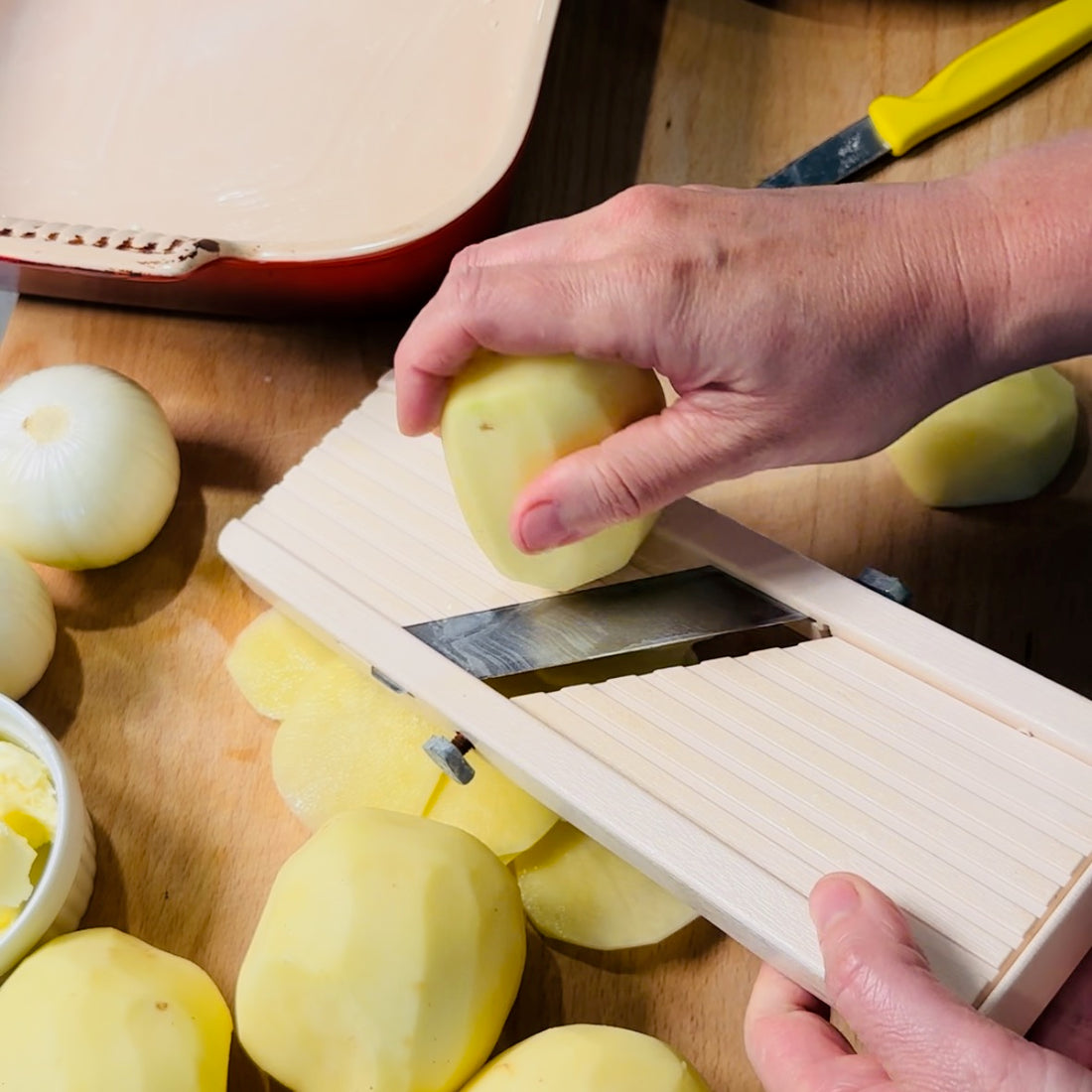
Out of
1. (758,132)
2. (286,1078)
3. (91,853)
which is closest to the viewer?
(286,1078)

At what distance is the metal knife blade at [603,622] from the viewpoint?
1.06m

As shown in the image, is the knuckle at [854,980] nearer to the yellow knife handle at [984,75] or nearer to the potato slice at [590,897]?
the potato slice at [590,897]

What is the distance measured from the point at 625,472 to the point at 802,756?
0.29m

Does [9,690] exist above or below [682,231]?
below

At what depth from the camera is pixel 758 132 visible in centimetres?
152

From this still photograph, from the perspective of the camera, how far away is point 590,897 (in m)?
1.08

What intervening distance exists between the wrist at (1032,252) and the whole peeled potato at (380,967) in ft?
2.12

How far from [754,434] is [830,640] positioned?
22cm

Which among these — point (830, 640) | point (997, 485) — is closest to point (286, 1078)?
point (830, 640)

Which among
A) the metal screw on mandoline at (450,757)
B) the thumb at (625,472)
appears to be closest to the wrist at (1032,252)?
the thumb at (625,472)

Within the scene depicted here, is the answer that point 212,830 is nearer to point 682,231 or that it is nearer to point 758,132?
point 682,231

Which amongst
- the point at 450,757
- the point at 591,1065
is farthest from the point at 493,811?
the point at 591,1065

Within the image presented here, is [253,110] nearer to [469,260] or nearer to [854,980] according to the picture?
[469,260]

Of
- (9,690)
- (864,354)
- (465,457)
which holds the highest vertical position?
(864,354)
